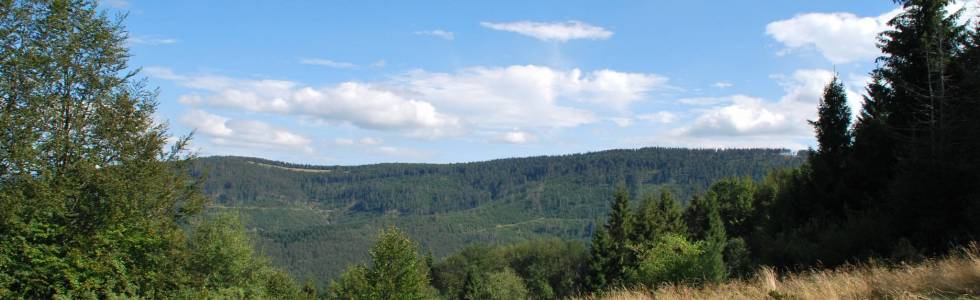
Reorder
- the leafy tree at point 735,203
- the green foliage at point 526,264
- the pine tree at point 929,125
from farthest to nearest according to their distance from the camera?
the green foliage at point 526,264, the leafy tree at point 735,203, the pine tree at point 929,125

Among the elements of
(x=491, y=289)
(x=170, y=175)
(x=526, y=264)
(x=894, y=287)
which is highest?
(x=170, y=175)

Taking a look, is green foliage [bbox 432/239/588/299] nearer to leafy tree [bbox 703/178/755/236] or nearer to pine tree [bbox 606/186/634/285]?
leafy tree [bbox 703/178/755/236]

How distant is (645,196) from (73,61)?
4920 centimetres

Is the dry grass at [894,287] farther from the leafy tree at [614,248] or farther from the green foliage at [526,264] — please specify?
the green foliage at [526,264]

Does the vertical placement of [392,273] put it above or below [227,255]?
below

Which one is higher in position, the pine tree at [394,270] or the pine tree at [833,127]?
the pine tree at [833,127]

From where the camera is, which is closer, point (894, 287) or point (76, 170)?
point (894, 287)

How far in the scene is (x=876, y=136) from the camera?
2548cm

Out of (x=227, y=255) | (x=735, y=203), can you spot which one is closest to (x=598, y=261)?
(x=735, y=203)

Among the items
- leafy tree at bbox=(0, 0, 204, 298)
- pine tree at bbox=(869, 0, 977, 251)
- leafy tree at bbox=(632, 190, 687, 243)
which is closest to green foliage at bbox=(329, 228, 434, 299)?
leafy tree at bbox=(0, 0, 204, 298)

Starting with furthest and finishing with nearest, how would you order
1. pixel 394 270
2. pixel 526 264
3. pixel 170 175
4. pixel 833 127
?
pixel 526 264, pixel 394 270, pixel 833 127, pixel 170 175

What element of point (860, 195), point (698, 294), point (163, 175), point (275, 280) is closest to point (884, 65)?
point (860, 195)

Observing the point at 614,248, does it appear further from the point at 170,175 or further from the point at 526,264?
the point at 526,264

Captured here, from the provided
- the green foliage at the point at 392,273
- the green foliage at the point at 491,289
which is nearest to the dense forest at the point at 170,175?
the green foliage at the point at 392,273
